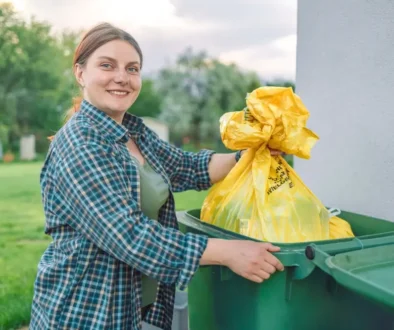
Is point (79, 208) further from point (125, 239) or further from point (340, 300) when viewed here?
point (340, 300)

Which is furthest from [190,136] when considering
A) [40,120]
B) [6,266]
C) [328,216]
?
[328,216]

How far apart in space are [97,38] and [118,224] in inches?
28.2

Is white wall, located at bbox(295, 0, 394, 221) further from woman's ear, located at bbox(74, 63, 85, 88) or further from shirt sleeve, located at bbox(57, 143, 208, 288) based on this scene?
woman's ear, located at bbox(74, 63, 85, 88)

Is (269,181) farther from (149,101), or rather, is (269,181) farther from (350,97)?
(149,101)

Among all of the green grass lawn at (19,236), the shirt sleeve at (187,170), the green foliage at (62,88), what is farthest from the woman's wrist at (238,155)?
the green foliage at (62,88)

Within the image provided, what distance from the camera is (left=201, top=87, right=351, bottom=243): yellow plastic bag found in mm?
1844

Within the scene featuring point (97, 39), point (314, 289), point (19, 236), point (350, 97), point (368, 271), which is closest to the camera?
point (368, 271)

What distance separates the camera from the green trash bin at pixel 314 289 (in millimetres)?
1521


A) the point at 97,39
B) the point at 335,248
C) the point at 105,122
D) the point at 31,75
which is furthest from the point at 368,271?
the point at 31,75

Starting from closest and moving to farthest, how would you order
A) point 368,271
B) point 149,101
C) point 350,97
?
point 368,271 < point 350,97 < point 149,101

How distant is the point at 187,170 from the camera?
239 cm

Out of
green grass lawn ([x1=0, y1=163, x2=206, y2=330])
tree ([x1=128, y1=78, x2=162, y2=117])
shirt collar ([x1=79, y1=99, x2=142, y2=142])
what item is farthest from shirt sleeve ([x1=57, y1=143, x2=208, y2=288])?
tree ([x1=128, y1=78, x2=162, y2=117])

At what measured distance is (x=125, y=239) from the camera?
1585 millimetres

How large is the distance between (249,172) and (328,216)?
0.36m
